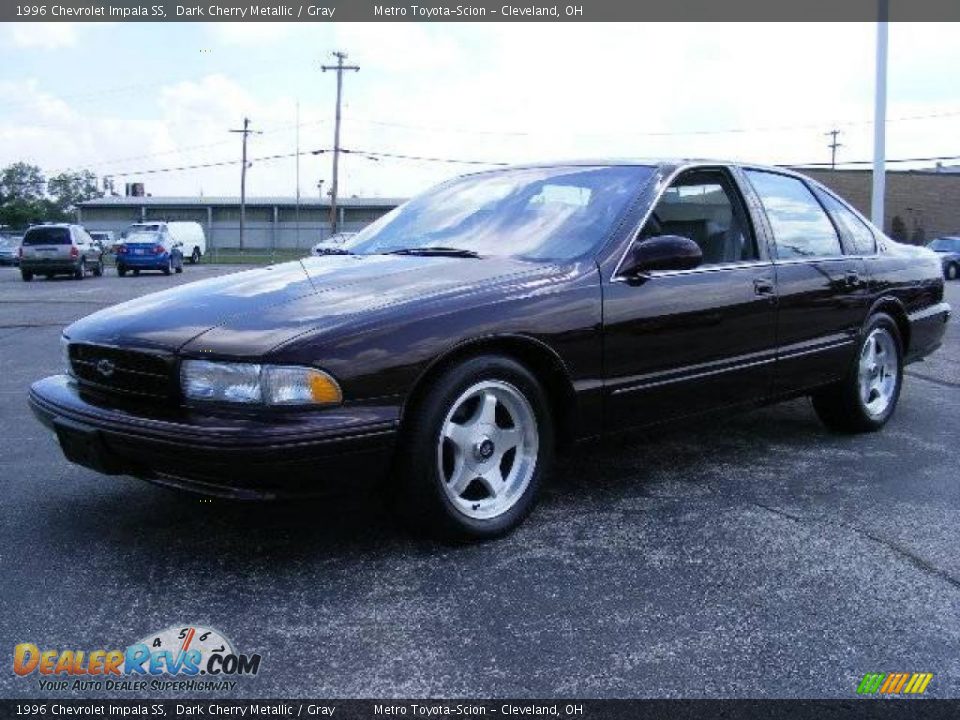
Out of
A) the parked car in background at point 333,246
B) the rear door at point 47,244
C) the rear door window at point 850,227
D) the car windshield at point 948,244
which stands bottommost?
the parked car in background at point 333,246

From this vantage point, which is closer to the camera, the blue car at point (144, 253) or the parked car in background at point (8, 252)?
the blue car at point (144, 253)

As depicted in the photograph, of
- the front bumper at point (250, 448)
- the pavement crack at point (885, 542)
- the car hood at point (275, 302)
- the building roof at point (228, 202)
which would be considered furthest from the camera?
the building roof at point (228, 202)

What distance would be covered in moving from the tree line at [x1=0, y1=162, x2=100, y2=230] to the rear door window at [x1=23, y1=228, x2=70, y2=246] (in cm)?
6505

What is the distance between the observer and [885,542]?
342 centimetres

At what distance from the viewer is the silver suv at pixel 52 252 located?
23.6m

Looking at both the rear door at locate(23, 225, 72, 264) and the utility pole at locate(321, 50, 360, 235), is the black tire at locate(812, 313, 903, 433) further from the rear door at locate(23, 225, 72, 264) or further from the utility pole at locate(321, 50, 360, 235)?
the utility pole at locate(321, 50, 360, 235)

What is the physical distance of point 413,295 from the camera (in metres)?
3.21

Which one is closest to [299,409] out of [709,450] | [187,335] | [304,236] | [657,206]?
[187,335]

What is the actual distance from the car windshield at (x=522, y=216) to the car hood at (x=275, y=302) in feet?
0.79

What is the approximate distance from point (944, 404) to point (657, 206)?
3340 millimetres

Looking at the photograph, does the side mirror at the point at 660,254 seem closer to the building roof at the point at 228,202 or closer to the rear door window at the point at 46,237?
the rear door window at the point at 46,237

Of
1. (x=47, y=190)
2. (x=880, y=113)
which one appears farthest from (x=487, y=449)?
(x=47, y=190)

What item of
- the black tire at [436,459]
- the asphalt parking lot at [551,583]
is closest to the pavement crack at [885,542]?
the asphalt parking lot at [551,583]

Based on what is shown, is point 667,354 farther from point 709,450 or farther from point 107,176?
point 107,176
